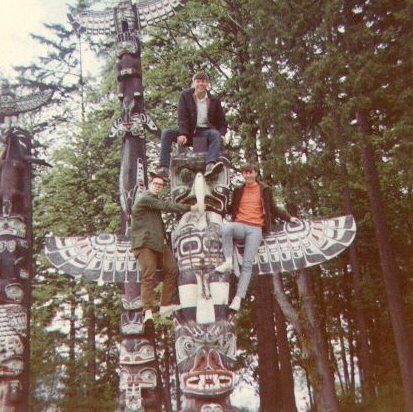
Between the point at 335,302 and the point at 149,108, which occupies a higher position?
the point at 149,108

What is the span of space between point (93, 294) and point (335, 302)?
1047 cm

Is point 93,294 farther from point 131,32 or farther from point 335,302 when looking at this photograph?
point 335,302

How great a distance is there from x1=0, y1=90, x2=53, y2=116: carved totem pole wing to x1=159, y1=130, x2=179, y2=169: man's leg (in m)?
7.57

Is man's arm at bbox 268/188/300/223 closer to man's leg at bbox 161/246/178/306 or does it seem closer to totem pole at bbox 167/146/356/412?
totem pole at bbox 167/146/356/412

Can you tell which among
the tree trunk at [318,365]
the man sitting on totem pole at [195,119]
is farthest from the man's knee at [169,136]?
the tree trunk at [318,365]

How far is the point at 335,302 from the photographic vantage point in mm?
23188

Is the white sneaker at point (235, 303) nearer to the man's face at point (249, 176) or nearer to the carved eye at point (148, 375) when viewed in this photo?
the man's face at point (249, 176)

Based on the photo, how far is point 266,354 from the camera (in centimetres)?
1348

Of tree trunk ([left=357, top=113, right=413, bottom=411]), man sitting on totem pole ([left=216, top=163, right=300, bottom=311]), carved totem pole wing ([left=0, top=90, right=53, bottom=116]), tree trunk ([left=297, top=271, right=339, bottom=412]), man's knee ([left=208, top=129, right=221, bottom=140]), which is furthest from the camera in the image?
carved totem pole wing ([left=0, top=90, right=53, bottom=116])

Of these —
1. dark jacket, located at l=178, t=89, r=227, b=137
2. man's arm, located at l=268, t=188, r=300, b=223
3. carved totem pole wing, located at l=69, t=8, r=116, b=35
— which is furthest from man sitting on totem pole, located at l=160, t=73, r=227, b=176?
carved totem pole wing, located at l=69, t=8, r=116, b=35

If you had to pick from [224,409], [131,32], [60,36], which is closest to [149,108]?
[131,32]

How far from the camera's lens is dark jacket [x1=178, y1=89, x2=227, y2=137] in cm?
744

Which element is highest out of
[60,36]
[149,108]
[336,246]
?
[60,36]

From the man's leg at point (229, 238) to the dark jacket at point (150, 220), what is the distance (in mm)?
542
